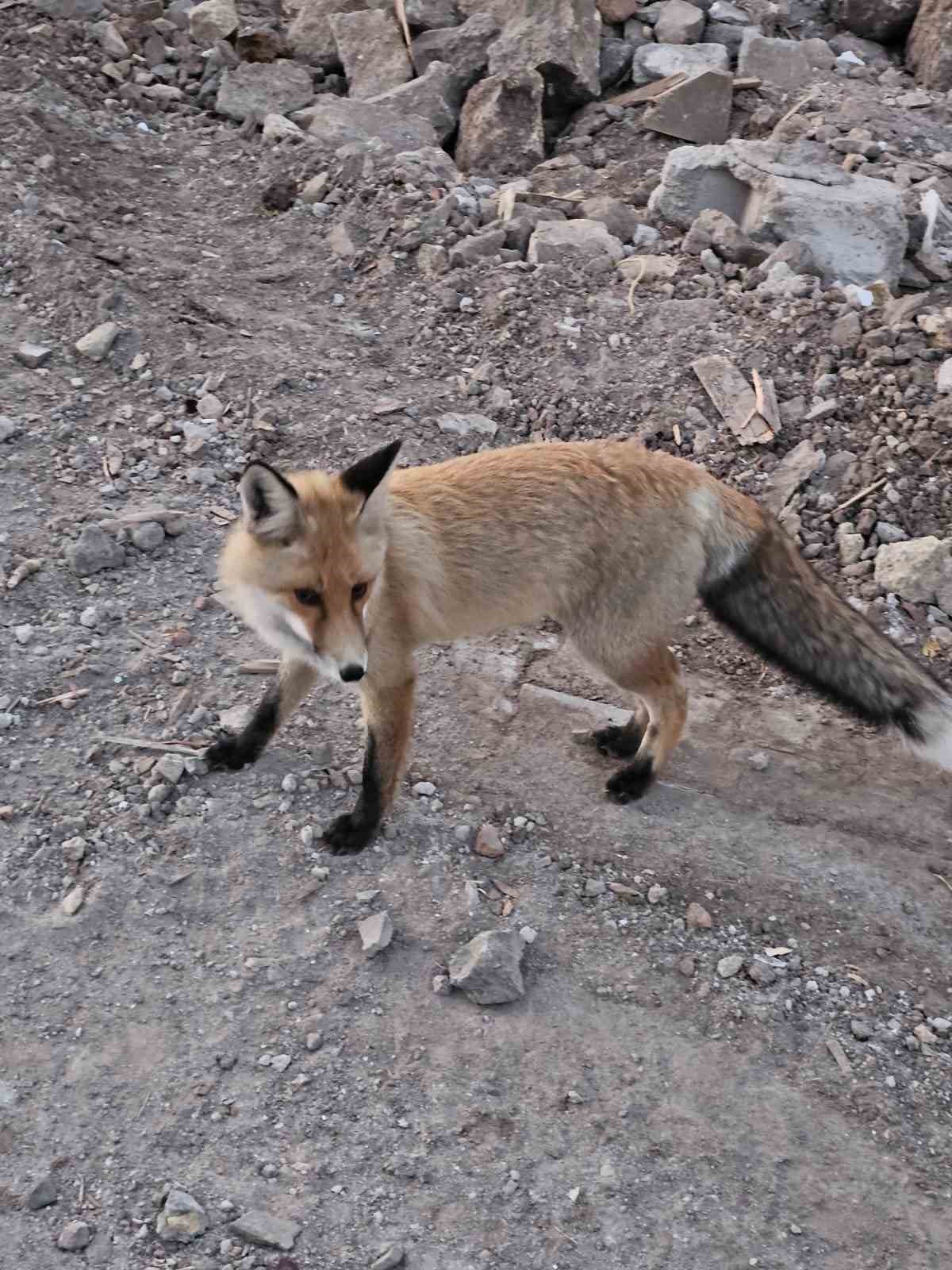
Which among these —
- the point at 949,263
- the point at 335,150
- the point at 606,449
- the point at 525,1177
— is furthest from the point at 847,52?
the point at 525,1177

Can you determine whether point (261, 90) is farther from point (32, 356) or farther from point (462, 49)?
point (32, 356)

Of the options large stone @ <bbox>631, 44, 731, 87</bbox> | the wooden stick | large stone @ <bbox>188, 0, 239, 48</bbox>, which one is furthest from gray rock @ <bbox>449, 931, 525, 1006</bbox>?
large stone @ <bbox>188, 0, 239, 48</bbox>

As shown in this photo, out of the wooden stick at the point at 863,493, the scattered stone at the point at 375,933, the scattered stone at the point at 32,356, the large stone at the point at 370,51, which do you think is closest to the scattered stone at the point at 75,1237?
the scattered stone at the point at 375,933

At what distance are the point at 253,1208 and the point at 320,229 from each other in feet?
21.0

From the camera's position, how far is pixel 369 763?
4.17 meters

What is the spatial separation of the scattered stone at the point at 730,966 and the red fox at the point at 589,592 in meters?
0.84

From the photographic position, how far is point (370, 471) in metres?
3.63

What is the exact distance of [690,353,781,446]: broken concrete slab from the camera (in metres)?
6.23

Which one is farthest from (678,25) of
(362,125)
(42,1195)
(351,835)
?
(42,1195)

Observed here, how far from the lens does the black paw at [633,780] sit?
460cm

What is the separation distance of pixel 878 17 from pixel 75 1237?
463 inches

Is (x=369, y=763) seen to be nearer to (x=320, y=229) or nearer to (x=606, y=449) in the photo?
(x=606, y=449)

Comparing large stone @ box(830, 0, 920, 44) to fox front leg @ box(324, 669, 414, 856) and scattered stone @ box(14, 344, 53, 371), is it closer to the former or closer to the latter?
scattered stone @ box(14, 344, 53, 371)

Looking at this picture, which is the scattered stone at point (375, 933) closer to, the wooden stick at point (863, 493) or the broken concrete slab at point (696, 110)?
the wooden stick at point (863, 493)
